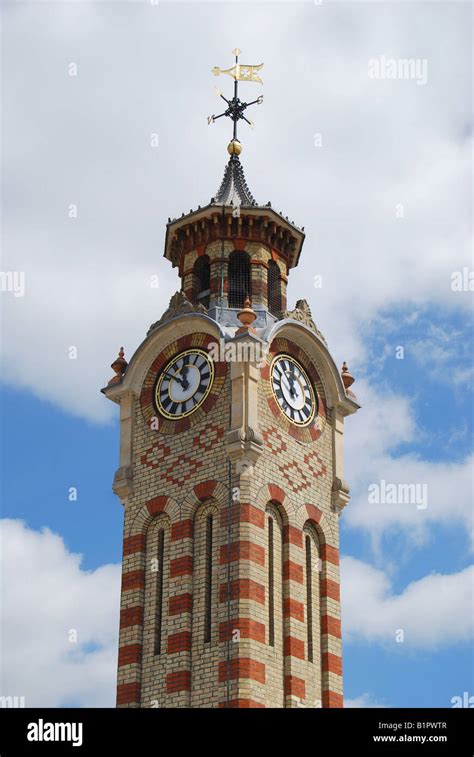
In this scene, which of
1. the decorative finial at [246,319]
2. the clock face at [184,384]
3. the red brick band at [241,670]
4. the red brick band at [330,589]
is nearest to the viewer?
the red brick band at [241,670]

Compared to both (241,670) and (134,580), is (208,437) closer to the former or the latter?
(134,580)

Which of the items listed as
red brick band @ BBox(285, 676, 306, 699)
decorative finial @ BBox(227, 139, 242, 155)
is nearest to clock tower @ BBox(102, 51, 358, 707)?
red brick band @ BBox(285, 676, 306, 699)

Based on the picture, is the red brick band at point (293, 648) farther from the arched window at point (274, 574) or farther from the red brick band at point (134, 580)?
the red brick band at point (134, 580)

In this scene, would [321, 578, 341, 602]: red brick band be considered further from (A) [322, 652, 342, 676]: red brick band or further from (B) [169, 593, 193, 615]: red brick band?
(B) [169, 593, 193, 615]: red brick band

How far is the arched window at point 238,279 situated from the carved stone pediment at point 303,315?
179 cm

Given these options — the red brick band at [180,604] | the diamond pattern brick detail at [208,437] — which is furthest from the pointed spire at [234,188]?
the red brick band at [180,604]

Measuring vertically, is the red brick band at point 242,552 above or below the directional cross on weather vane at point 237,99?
below

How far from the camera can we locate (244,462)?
47.8m

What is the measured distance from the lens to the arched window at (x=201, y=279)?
54281 millimetres

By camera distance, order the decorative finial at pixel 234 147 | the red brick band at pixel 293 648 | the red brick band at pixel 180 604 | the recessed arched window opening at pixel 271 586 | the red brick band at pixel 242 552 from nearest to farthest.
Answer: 1. the red brick band at pixel 242 552
2. the recessed arched window opening at pixel 271 586
3. the red brick band at pixel 293 648
4. the red brick band at pixel 180 604
5. the decorative finial at pixel 234 147

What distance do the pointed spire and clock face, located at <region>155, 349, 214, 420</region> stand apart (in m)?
6.85

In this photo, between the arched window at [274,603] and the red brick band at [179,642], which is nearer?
the arched window at [274,603]
